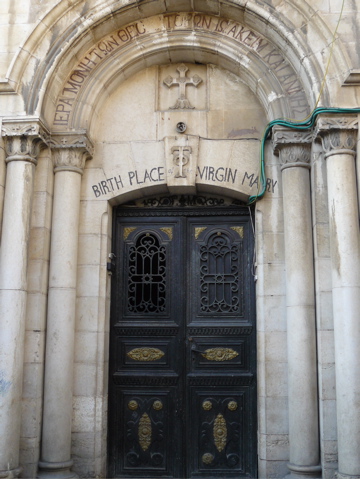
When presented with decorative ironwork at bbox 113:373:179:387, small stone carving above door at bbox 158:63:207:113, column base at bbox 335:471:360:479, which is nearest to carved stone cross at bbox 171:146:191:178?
small stone carving above door at bbox 158:63:207:113

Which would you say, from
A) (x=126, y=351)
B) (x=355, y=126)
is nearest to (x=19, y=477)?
(x=126, y=351)

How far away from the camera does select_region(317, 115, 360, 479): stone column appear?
19.4ft

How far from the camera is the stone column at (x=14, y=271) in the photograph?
6.26 metres

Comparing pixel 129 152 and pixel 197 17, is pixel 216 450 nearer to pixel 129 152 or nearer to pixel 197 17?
pixel 129 152

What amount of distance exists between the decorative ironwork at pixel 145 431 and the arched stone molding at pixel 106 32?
13.2 ft

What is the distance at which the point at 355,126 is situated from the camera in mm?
6426

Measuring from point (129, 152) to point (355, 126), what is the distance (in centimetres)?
281

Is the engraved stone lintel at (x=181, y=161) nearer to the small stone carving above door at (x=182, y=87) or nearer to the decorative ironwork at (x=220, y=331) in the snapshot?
the small stone carving above door at (x=182, y=87)

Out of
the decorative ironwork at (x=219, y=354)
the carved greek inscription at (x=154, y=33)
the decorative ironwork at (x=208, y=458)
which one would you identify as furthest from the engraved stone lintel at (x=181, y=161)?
the decorative ironwork at (x=208, y=458)

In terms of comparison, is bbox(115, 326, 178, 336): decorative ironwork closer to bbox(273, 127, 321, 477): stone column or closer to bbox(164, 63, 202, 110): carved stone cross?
bbox(273, 127, 321, 477): stone column

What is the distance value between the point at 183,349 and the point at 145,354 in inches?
19.4

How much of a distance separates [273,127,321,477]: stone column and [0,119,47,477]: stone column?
297 centimetres

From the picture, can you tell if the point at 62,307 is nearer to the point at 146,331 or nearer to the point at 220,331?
the point at 146,331

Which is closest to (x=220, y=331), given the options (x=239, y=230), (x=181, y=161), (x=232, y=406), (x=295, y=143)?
(x=232, y=406)
